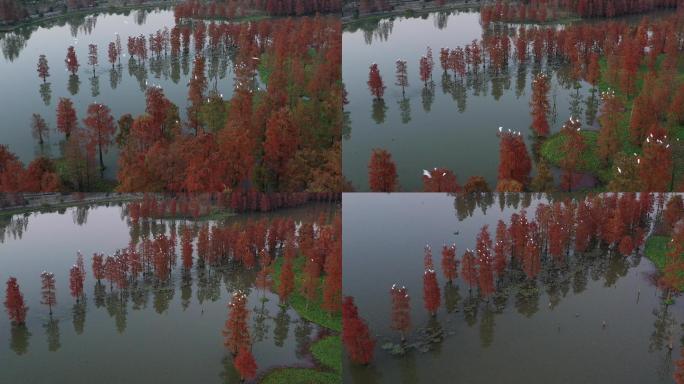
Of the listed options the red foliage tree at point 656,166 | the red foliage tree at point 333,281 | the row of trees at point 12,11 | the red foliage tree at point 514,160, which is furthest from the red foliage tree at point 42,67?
the red foliage tree at point 656,166

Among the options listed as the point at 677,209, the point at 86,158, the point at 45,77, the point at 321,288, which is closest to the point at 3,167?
the point at 86,158

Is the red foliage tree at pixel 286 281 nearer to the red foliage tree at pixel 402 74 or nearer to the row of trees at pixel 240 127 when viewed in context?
the row of trees at pixel 240 127

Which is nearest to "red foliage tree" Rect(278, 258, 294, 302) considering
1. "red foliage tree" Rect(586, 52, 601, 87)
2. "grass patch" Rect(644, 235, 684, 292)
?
"grass patch" Rect(644, 235, 684, 292)

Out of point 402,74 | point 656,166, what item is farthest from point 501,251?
point 402,74

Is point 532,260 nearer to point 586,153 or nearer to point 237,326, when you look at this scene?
point 586,153

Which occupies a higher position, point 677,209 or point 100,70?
point 100,70

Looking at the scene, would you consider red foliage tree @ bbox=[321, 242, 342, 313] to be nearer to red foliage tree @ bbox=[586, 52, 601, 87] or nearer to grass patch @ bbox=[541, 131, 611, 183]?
grass patch @ bbox=[541, 131, 611, 183]

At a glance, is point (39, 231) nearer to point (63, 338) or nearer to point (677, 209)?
point (63, 338)
